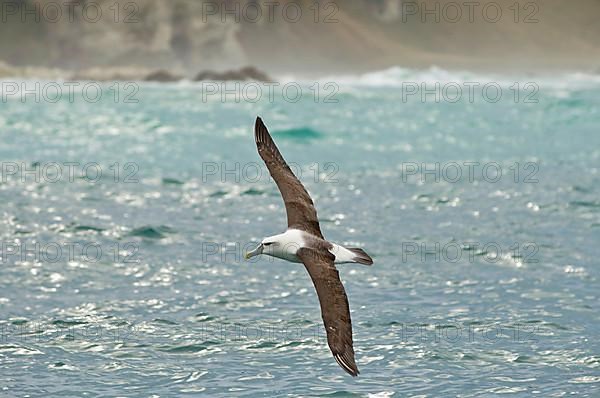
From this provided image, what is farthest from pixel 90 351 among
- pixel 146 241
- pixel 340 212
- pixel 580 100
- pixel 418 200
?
pixel 580 100

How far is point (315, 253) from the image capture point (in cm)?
863

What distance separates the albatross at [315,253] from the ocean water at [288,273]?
1120mm

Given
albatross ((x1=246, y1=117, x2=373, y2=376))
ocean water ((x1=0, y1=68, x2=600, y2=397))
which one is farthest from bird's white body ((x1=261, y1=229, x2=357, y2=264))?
ocean water ((x1=0, y1=68, x2=600, y2=397))

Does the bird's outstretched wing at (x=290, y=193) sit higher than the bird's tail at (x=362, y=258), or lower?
higher

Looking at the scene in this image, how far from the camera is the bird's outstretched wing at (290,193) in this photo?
949 cm

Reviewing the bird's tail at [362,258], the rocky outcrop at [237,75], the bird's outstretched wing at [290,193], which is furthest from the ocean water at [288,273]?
the rocky outcrop at [237,75]

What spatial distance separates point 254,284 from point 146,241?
2.77m

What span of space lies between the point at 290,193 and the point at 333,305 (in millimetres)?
2240

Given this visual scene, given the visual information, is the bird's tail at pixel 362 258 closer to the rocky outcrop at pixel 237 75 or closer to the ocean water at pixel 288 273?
the ocean water at pixel 288 273

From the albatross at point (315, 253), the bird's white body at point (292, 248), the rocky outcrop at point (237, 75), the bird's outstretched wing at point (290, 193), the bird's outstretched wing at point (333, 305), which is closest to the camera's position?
the bird's outstretched wing at point (333, 305)

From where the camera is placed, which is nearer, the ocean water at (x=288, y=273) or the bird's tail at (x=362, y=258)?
the bird's tail at (x=362, y=258)

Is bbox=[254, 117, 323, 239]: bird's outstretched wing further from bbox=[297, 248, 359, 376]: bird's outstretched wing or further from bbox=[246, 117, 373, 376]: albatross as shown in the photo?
bbox=[297, 248, 359, 376]: bird's outstretched wing

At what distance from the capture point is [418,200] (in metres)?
18.3

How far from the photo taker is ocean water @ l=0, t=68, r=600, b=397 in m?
9.31
